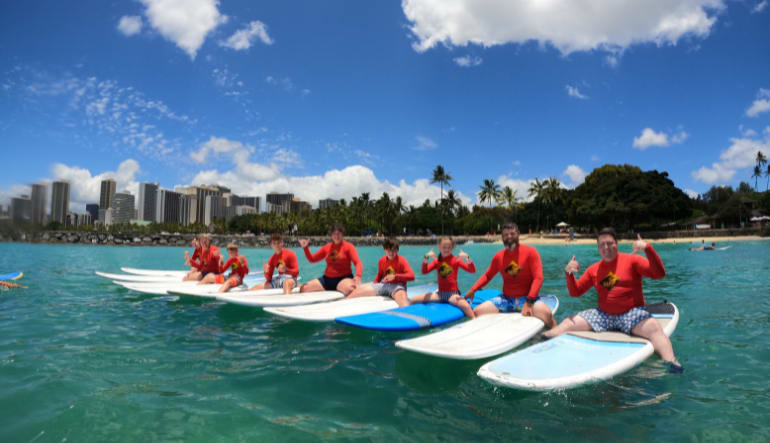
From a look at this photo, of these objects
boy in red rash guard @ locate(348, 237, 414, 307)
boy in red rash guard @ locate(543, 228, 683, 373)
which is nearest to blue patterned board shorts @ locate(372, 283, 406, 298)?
boy in red rash guard @ locate(348, 237, 414, 307)

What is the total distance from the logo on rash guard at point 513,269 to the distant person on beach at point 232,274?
6656 mm

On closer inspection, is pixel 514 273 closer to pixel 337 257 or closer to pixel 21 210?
pixel 337 257

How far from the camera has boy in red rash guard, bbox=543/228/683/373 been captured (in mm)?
5168

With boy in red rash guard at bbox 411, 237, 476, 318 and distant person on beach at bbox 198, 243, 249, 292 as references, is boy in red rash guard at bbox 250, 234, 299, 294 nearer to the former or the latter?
distant person on beach at bbox 198, 243, 249, 292

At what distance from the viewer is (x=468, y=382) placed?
4.85 metres

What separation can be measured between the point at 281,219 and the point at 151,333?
287ft

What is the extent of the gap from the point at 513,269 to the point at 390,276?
104 inches

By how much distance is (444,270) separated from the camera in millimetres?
7520

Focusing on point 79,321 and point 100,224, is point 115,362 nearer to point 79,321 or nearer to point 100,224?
point 79,321

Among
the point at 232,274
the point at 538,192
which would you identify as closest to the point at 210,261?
the point at 232,274

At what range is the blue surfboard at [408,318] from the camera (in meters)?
5.99

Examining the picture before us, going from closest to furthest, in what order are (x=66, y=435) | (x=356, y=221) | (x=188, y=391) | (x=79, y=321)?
1. (x=66, y=435)
2. (x=188, y=391)
3. (x=79, y=321)
4. (x=356, y=221)

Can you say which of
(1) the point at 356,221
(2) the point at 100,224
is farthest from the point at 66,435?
(2) the point at 100,224

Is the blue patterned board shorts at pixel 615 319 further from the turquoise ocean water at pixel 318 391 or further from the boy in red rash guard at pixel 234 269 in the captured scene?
the boy in red rash guard at pixel 234 269
